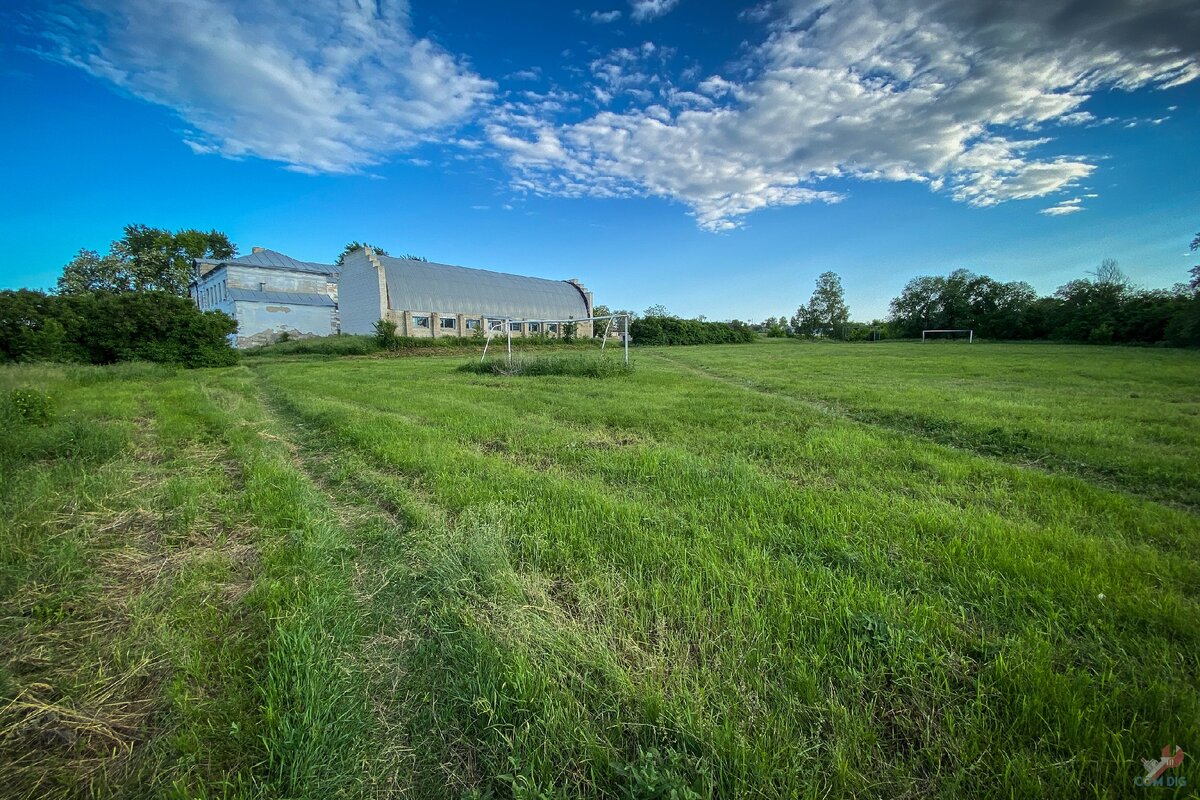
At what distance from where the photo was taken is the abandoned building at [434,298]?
125 ft

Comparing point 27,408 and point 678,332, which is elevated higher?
point 678,332

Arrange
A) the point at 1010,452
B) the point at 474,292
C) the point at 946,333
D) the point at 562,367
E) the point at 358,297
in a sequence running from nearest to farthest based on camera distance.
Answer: the point at 1010,452 < the point at 562,367 < the point at 358,297 < the point at 474,292 < the point at 946,333

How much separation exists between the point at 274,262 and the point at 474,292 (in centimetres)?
2053

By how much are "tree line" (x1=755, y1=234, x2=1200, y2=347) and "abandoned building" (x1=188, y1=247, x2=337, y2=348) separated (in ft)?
215

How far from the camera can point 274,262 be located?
1738 inches

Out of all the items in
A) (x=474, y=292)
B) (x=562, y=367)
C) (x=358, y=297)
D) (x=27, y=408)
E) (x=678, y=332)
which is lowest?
(x=27, y=408)

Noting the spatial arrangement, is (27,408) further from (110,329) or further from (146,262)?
(146,262)

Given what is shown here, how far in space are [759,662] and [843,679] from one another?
1.26 feet

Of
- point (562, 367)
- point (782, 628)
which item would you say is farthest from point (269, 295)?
point (782, 628)

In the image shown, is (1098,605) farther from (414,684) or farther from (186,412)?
(186,412)

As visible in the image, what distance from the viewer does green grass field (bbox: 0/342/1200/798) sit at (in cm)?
179

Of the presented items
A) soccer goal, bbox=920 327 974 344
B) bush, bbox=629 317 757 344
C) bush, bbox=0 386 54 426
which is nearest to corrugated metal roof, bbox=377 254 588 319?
bush, bbox=629 317 757 344

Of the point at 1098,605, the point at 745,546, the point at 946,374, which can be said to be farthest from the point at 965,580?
the point at 946,374

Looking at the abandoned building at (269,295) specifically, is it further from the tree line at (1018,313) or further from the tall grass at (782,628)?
the tree line at (1018,313)
